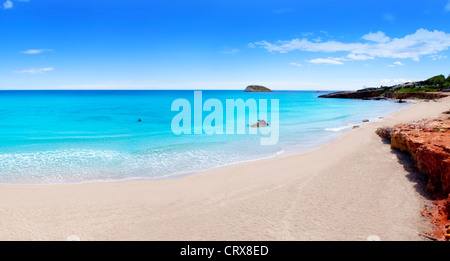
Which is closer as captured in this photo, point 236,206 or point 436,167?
point 236,206

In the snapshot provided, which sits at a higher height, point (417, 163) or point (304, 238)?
point (417, 163)

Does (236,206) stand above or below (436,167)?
below

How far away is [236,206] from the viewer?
10.6 m

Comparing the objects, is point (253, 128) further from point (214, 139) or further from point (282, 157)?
point (282, 157)

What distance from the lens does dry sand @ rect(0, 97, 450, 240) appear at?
8.64 m

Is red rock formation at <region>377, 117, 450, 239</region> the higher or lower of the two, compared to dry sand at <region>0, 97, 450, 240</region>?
higher

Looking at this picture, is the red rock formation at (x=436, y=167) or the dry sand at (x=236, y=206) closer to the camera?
the dry sand at (x=236, y=206)

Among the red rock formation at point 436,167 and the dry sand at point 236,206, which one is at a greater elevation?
the red rock formation at point 436,167

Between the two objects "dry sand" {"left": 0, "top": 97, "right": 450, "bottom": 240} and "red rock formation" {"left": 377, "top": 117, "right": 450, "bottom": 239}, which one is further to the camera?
"red rock formation" {"left": 377, "top": 117, "right": 450, "bottom": 239}

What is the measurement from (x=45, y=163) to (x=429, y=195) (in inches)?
850

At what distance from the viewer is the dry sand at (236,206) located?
8641mm

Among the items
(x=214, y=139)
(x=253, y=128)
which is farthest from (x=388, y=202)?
(x=253, y=128)

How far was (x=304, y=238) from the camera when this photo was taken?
827cm
